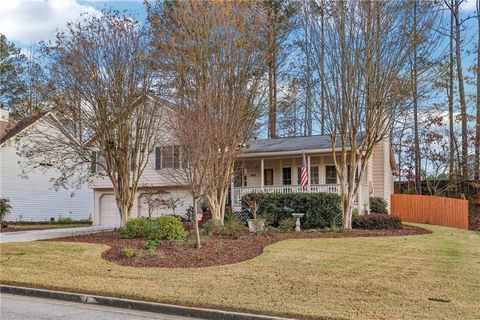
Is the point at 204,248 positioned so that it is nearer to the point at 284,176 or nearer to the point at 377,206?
the point at 284,176

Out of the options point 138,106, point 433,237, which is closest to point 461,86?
point 433,237

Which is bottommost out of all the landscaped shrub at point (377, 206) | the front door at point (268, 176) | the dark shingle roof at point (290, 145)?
the landscaped shrub at point (377, 206)

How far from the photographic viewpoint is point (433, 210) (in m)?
24.6

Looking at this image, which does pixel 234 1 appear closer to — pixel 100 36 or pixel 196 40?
pixel 196 40

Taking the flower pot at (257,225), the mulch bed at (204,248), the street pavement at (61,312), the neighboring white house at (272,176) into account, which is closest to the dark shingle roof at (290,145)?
the neighboring white house at (272,176)

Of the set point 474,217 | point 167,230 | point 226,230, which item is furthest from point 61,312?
point 474,217

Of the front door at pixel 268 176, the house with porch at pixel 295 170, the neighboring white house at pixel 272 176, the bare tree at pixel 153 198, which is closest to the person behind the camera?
the house with porch at pixel 295 170

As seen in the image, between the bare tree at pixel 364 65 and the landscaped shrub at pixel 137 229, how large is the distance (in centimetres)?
712

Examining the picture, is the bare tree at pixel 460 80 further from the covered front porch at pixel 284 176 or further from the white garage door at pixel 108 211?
the white garage door at pixel 108 211

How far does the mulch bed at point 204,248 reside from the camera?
11734 mm

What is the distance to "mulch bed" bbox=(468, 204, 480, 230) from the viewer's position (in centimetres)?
2431

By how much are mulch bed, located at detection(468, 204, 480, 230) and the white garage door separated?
1898 centimetres

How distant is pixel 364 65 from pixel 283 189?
737 cm

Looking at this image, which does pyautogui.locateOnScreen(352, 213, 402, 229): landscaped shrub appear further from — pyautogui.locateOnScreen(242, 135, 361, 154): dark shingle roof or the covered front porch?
pyautogui.locateOnScreen(242, 135, 361, 154): dark shingle roof
